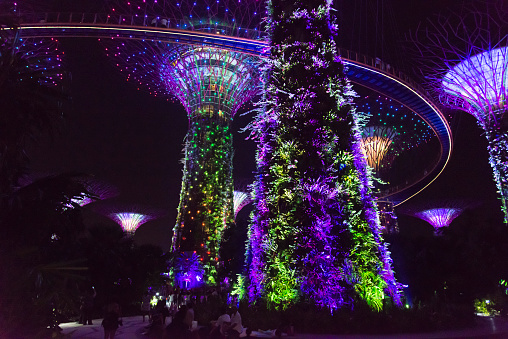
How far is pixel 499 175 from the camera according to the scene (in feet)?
70.6

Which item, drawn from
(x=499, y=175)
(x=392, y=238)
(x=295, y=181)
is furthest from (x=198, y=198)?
(x=499, y=175)

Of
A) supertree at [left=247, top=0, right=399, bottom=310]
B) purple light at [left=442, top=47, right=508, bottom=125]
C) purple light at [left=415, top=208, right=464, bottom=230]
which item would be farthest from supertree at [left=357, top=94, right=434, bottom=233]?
supertree at [left=247, top=0, right=399, bottom=310]

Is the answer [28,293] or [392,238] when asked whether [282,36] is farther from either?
[392,238]

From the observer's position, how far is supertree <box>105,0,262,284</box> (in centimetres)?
2180

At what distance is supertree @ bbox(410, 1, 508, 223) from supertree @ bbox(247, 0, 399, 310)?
13.7 m

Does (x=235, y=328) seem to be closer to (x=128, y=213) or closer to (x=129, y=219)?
(x=128, y=213)

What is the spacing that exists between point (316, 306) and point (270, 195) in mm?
2832

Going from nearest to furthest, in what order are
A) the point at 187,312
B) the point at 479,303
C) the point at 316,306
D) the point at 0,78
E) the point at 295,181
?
the point at 0,78 < the point at 187,312 < the point at 316,306 < the point at 295,181 < the point at 479,303

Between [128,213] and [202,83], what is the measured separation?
2888cm

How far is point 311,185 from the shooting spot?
8984 mm

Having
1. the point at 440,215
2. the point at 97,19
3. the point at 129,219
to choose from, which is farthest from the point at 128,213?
the point at 440,215

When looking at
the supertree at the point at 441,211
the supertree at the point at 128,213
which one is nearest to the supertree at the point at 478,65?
the supertree at the point at 441,211

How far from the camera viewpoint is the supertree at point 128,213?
4653 centimetres

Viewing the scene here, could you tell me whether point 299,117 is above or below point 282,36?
below
